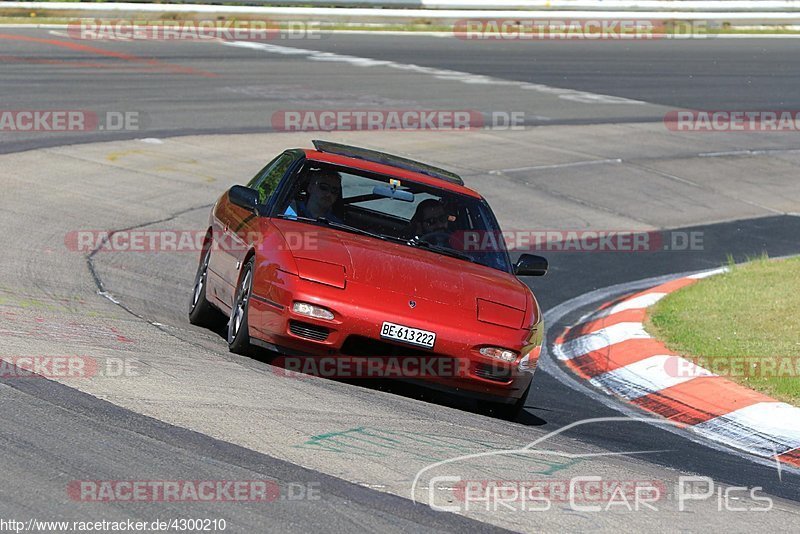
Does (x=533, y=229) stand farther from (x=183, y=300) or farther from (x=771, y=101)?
(x=771, y=101)

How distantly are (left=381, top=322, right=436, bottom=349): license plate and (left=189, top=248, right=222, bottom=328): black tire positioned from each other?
222 centimetres

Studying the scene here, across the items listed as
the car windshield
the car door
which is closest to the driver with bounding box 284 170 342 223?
the car windshield

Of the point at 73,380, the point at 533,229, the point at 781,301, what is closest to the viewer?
the point at 73,380

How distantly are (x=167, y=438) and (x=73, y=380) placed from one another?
99 cm

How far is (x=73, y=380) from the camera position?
6168 mm

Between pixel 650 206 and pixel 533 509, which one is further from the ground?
pixel 533 509

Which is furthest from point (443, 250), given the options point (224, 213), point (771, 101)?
point (771, 101)

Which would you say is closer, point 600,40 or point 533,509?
point 533,509

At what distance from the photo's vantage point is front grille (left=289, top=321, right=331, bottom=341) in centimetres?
730
